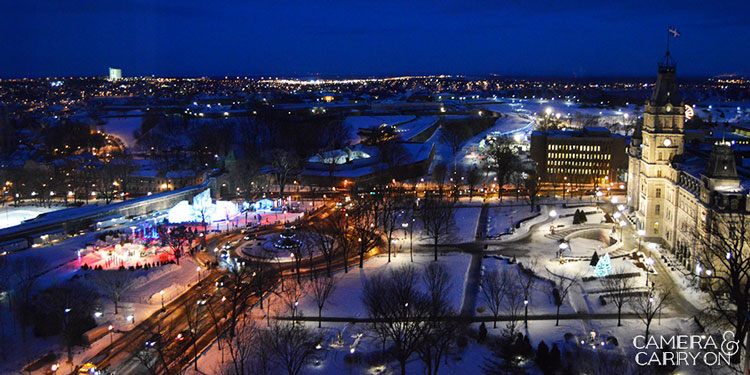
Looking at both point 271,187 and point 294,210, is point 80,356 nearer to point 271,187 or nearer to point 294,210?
point 294,210

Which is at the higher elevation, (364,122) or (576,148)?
(364,122)

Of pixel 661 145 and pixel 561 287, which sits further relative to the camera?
pixel 661 145

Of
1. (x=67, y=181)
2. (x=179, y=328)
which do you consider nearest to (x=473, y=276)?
(x=179, y=328)

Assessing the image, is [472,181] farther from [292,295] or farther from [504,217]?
[292,295]

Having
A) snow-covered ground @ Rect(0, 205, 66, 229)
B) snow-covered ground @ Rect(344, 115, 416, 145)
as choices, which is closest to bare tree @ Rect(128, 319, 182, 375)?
snow-covered ground @ Rect(0, 205, 66, 229)

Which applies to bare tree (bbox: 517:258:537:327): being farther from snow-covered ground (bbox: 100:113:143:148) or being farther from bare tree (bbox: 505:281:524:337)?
snow-covered ground (bbox: 100:113:143:148)

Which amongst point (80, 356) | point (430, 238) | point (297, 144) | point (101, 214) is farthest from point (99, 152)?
point (80, 356)

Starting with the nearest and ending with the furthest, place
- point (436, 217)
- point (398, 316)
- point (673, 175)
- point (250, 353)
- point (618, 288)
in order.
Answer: point (250, 353)
point (398, 316)
point (618, 288)
point (673, 175)
point (436, 217)
